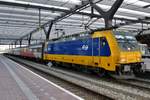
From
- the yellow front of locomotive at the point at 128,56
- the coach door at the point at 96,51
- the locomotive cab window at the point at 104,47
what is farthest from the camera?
the coach door at the point at 96,51

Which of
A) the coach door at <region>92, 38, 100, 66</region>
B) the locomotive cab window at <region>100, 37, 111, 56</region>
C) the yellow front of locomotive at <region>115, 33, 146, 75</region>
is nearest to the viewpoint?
the yellow front of locomotive at <region>115, 33, 146, 75</region>

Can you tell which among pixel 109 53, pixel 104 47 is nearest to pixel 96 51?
pixel 104 47

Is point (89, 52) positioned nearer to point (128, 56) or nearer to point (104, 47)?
point (104, 47)

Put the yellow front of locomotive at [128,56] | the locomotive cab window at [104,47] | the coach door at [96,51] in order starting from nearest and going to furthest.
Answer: the yellow front of locomotive at [128,56], the locomotive cab window at [104,47], the coach door at [96,51]

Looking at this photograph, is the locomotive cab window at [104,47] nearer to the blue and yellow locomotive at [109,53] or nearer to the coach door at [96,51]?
the blue and yellow locomotive at [109,53]

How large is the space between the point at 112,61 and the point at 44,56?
1739 centimetres

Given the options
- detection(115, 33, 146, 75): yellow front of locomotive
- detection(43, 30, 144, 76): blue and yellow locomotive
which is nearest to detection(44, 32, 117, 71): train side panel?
detection(43, 30, 144, 76): blue and yellow locomotive

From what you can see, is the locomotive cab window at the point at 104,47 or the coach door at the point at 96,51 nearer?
the locomotive cab window at the point at 104,47

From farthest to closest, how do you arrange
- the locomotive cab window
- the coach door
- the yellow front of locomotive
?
1. the coach door
2. the locomotive cab window
3. the yellow front of locomotive

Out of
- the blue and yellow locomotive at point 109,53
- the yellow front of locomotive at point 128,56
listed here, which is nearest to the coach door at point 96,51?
the blue and yellow locomotive at point 109,53

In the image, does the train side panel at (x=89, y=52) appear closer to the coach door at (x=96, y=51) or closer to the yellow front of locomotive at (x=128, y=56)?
the coach door at (x=96, y=51)

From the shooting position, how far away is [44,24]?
39938 millimetres

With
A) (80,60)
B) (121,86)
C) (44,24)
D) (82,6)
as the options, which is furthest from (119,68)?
(44,24)

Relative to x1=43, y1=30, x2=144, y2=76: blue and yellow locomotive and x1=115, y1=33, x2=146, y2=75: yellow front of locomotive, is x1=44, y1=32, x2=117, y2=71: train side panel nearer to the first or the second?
x1=43, y1=30, x2=144, y2=76: blue and yellow locomotive
